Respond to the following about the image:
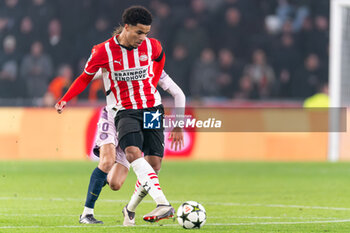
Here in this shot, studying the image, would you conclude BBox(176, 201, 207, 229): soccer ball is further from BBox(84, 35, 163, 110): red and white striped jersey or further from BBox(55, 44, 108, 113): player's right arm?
BBox(55, 44, 108, 113): player's right arm

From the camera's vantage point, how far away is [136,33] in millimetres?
6031

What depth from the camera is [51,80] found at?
17.4 meters

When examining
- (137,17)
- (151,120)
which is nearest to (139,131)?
(151,120)

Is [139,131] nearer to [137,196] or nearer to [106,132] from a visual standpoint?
[106,132]

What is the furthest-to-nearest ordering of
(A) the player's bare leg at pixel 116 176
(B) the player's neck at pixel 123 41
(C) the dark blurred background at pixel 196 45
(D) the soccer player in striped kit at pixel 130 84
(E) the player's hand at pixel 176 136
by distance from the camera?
(C) the dark blurred background at pixel 196 45, (A) the player's bare leg at pixel 116 176, (E) the player's hand at pixel 176 136, (B) the player's neck at pixel 123 41, (D) the soccer player in striped kit at pixel 130 84

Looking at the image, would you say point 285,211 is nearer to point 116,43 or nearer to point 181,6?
point 116,43

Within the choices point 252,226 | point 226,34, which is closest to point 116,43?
point 252,226

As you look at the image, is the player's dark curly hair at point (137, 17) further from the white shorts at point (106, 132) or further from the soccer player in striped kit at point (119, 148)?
the white shorts at point (106, 132)

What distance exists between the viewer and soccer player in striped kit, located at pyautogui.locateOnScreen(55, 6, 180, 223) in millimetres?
6086

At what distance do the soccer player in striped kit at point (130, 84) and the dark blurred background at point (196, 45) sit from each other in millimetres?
10371

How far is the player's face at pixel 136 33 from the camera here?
19.7 feet

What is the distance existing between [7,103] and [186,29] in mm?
4490

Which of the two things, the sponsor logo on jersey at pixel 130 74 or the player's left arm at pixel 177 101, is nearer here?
the sponsor logo on jersey at pixel 130 74

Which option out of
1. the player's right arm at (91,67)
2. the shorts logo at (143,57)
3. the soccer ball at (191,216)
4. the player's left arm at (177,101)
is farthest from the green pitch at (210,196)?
the shorts logo at (143,57)
